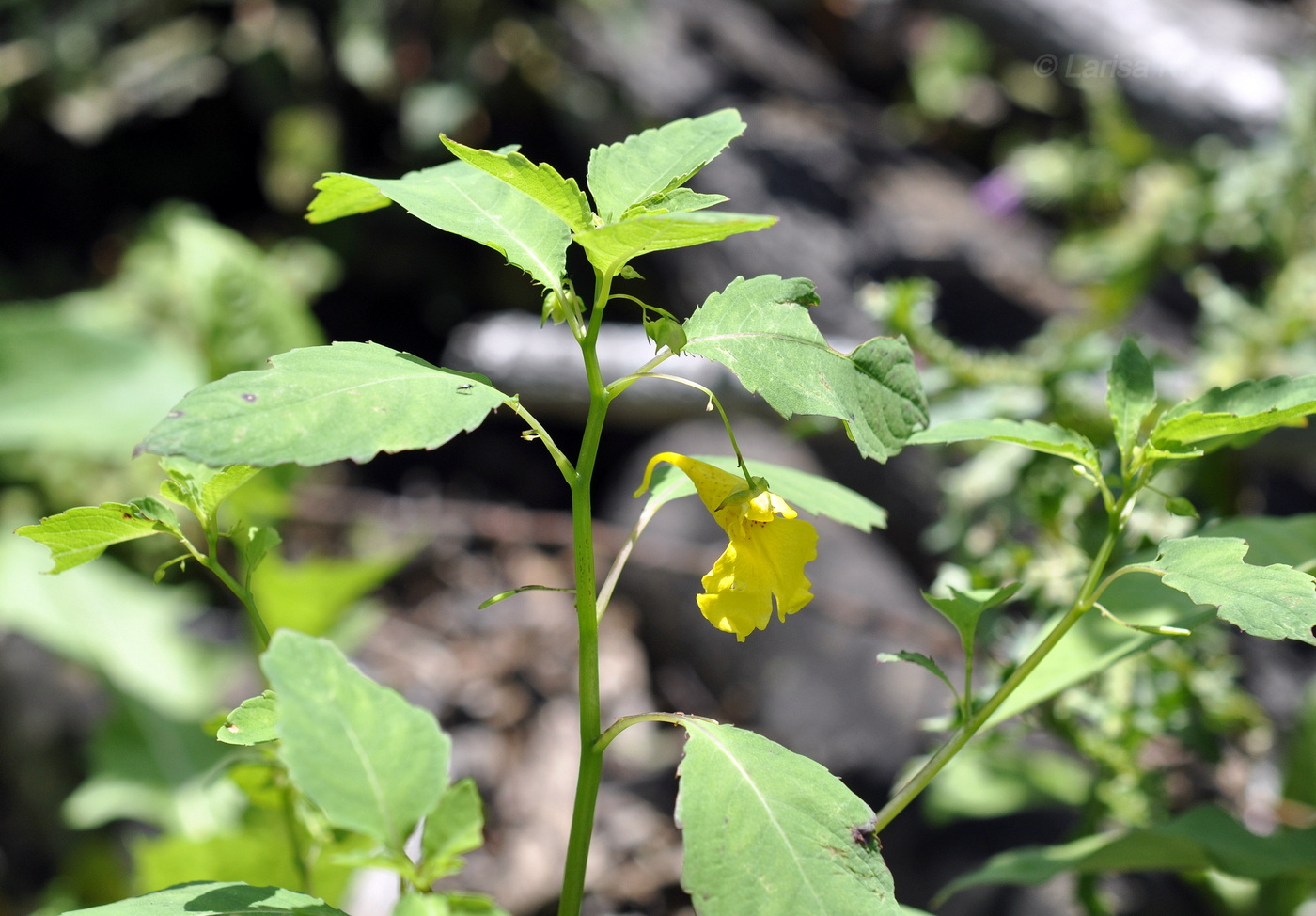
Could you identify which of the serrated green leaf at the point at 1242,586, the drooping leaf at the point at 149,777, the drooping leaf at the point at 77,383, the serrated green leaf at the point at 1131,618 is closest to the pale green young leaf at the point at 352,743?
the serrated green leaf at the point at 1242,586

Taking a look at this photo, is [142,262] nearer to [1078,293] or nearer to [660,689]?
[660,689]

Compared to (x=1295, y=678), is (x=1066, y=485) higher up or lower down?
higher up

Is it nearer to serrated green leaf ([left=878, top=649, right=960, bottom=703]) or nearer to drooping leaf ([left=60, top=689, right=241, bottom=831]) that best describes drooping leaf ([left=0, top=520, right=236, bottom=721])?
drooping leaf ([left=60, top=689, right=241, bottom=831])

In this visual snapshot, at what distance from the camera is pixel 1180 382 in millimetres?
1570

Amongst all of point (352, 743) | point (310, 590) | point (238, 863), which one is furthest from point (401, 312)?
point (352, 743)

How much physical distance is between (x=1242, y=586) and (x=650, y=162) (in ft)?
1.32

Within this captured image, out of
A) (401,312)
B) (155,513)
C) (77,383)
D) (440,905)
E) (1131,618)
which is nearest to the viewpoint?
(440,905)

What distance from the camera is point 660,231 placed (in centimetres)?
44

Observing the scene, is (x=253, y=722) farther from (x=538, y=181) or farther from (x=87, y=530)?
(x=538, y=181)

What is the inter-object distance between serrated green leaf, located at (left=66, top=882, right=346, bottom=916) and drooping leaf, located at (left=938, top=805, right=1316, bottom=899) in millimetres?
538

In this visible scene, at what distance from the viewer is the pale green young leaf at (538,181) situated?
454mm

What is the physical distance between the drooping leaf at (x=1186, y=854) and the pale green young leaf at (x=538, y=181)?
639 mm

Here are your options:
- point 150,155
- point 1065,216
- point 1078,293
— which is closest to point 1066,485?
point 1078,293

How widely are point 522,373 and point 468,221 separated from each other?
4.79 ft
